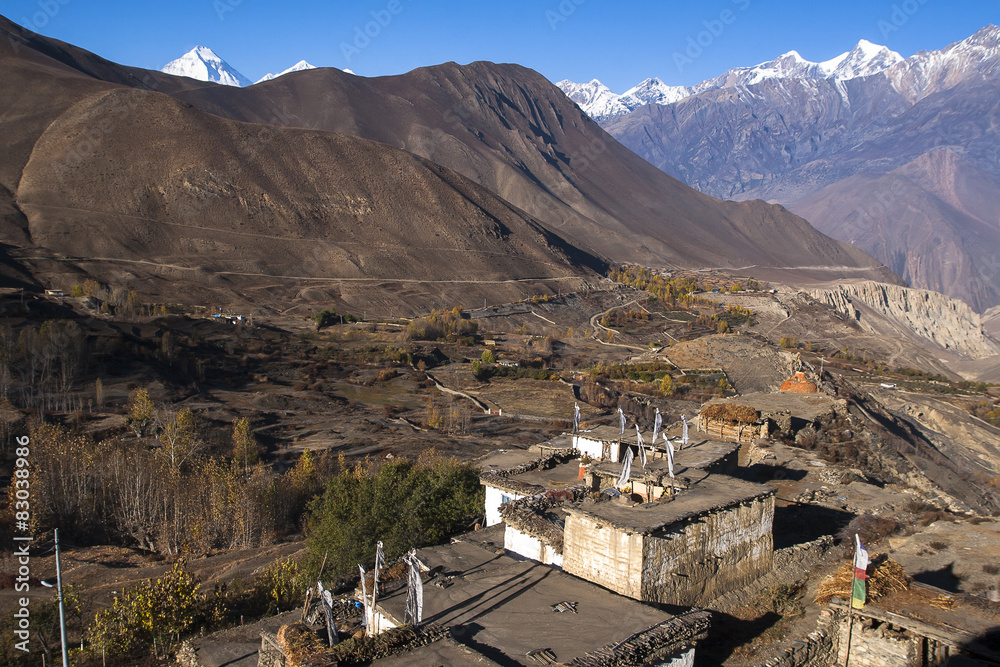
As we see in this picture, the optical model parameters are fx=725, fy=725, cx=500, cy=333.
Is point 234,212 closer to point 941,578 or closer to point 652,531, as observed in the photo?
point 652,531

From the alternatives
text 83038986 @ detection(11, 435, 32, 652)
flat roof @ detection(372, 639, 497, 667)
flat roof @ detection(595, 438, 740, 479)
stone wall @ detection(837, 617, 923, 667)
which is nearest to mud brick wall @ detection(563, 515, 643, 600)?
flat roof @ detection(372, 639, 497, 667)

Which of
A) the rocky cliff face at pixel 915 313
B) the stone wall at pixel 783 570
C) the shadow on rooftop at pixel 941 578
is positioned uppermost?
the stone wall at pixel 783 570

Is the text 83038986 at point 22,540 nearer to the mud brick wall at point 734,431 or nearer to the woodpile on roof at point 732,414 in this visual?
the mud brick wall at point 734,431

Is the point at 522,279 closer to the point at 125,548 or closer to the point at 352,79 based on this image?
the point at 125,548

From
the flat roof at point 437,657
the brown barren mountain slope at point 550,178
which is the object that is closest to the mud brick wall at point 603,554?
the flat roof at point 437,657

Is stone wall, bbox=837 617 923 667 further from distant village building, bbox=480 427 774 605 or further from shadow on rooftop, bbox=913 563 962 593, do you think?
shadow on rooftop, bbox=913 563 962 593

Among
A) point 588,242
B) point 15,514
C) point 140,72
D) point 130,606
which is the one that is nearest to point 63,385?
point 15,514
